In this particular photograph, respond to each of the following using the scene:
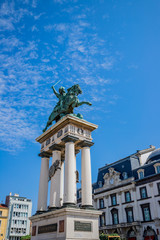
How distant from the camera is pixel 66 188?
55.2 ft

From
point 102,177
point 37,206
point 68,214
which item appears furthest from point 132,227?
point 68,214

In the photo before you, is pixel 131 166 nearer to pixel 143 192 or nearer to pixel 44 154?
pixel 143 192

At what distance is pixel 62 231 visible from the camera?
15148 mm

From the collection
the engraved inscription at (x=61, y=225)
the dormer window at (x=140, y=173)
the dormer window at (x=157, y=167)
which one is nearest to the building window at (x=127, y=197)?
the dormer window at (x=140, y=173)

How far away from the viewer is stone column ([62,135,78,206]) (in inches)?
647

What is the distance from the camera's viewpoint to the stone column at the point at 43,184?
64.1 ft

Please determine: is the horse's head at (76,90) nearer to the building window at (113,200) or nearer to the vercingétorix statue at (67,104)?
the vercingétorix statue at (67,104)

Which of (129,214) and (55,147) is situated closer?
(55,147)

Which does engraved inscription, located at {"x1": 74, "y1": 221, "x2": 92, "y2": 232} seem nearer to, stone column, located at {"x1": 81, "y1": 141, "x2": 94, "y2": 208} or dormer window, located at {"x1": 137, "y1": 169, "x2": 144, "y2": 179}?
stone column, located at {"x1": 81, "y1": 141, "x2": 94, "y2": 208}

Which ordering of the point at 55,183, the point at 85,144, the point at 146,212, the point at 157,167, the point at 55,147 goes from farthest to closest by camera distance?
the point at 157,167
the point at 146,212
the point at 55,147
the point at 85,144
the point at 55,183

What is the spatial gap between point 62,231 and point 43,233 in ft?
9.65

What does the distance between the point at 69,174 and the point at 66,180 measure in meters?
0.51

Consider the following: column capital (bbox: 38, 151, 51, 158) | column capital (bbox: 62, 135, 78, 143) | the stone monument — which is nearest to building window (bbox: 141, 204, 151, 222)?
the stone monument

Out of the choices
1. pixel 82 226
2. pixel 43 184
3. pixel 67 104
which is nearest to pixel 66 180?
pixel 82 226
